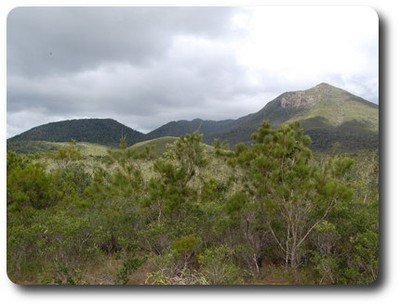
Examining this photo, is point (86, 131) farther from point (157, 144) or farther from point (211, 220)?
point (211, 220)

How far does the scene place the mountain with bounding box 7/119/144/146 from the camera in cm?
362

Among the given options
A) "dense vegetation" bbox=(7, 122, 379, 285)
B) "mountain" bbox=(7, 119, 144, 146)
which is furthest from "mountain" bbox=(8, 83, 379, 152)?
"dense vegetation" bbox=(7, 122, 379, 285)

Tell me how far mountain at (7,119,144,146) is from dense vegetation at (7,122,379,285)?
0.19 metres

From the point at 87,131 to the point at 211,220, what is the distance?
6.00ft

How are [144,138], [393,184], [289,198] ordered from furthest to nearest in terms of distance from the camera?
[144,138] → [289,198] → [393,184]

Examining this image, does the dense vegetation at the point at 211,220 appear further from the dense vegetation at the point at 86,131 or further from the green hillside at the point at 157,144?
the dense vegetation at the point at 86,131

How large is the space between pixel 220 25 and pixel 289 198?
64.3 inches

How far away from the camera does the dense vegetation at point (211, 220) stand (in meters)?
2.99

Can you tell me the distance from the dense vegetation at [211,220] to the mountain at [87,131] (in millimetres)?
185

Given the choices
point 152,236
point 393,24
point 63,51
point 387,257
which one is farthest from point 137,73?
point 387,257

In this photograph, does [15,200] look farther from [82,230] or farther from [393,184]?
[393,184]

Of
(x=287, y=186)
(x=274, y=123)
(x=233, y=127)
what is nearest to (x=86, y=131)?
(x=233, y=127)

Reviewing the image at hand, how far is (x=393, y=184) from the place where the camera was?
2818 millimetres

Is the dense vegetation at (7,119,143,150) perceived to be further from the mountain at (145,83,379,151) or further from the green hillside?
the mountain at (145,83,379,151)
